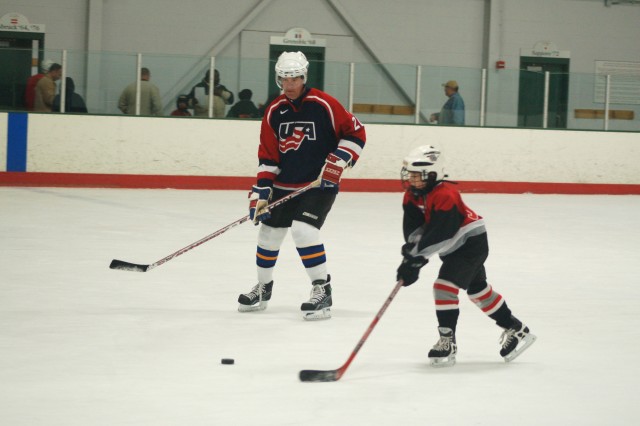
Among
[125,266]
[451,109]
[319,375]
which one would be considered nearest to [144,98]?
[451,109]

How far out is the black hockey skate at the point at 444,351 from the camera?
3441 millimetres

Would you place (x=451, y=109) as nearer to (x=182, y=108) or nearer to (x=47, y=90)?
(x=182, y=108)

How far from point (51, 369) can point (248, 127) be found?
286 inches

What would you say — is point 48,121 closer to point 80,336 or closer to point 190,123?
point 190,123

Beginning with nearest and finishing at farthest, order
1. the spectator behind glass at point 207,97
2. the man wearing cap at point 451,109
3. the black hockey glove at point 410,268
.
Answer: the black hockey glove at point 410,268 → the spectator behind glass at point 207,97 → the man wearing cap at point 451,109

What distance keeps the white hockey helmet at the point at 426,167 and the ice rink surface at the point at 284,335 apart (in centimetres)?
65

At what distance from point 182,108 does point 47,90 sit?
4.45 feet

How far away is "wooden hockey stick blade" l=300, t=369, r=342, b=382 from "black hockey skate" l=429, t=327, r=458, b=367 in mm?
402

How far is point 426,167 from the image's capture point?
11.0 feet

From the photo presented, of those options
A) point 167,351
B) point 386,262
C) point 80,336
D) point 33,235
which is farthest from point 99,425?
point 33,235

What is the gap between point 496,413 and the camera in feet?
9.49

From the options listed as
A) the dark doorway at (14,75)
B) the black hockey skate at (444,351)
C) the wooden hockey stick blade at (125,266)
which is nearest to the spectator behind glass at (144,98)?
the dark doorway at (14,75)

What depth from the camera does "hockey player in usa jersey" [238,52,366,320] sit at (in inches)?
171

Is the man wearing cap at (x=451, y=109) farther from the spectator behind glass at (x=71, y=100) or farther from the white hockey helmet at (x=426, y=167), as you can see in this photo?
the white hockey helmet at (x=426, y=167)
